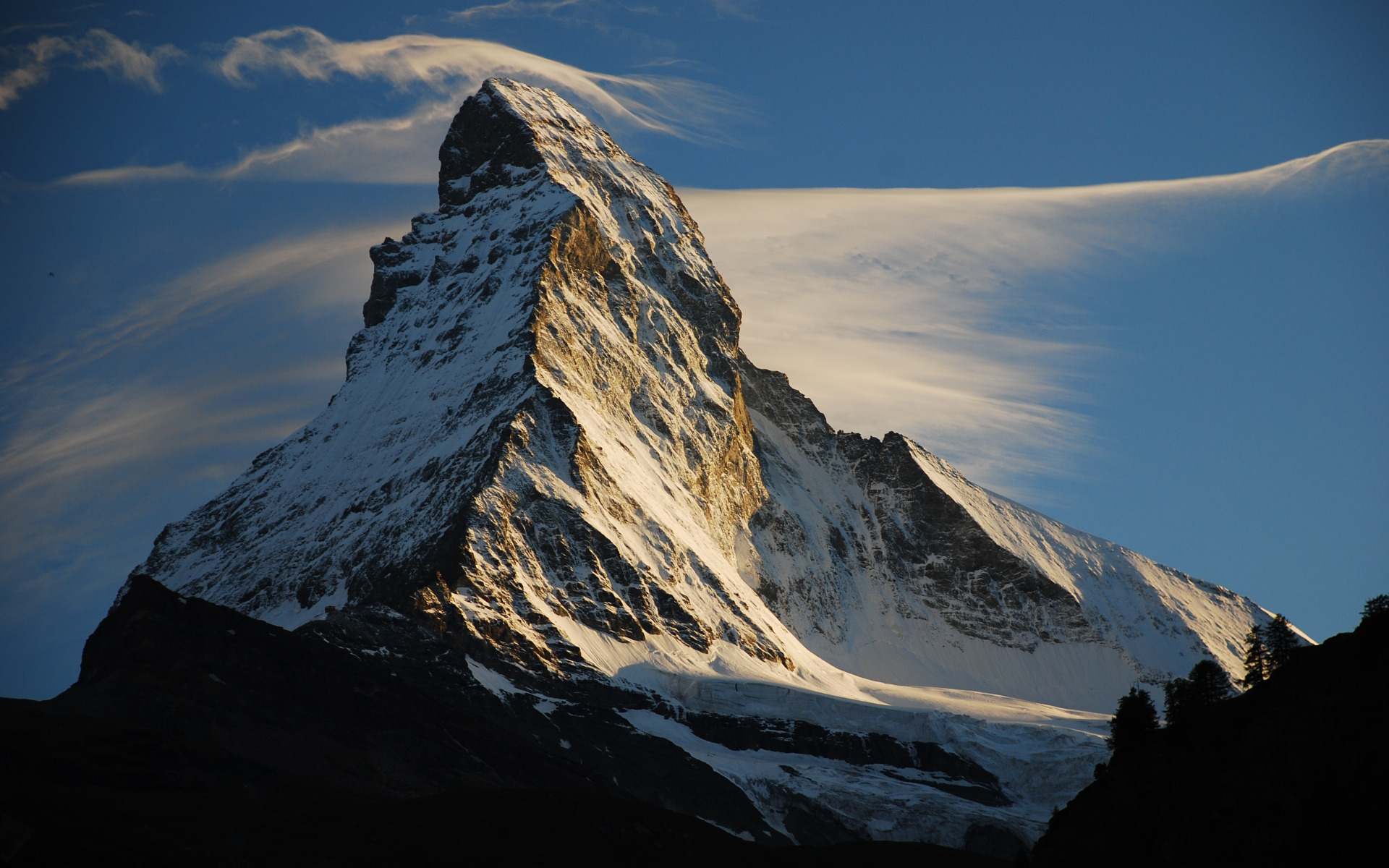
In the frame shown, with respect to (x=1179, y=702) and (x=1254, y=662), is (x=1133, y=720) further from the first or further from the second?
(x=1254, y=662)

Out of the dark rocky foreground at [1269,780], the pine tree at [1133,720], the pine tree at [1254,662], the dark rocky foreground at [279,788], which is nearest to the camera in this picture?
the dark rocky foreground at [1269,780]

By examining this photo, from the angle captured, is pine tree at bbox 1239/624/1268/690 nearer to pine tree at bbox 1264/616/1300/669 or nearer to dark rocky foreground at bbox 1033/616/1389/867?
pine tree at bbox 1264/616/1300/669

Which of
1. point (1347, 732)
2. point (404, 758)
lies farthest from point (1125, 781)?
point (404, 758)

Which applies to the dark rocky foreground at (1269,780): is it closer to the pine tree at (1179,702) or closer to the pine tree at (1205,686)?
the pine tree at (1179,702)

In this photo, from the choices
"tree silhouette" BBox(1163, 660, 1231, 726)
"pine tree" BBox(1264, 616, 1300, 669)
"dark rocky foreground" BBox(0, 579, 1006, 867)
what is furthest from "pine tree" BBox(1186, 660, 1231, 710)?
"dark rocky foreground" BBox(0, 579, 1006, 867)

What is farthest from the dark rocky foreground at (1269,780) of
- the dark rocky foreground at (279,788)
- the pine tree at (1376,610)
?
the dark rocky foreground at (279,788)
